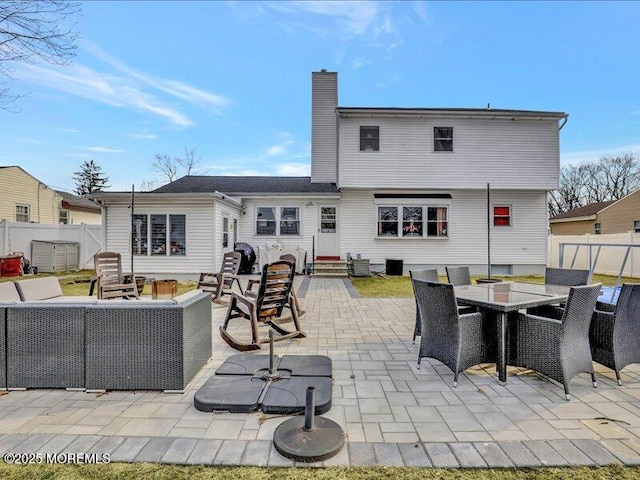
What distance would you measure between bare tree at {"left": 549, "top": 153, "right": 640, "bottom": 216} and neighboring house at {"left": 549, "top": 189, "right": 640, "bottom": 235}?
1049cm

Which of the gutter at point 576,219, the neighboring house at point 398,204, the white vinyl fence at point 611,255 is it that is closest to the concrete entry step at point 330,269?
the neighboring house at point 398,204

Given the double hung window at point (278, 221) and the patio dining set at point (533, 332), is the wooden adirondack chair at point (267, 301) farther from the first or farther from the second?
the double hung window at point (278, 221)

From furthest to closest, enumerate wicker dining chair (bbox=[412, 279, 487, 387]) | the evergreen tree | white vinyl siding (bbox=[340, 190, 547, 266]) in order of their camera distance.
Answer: the evergreen tree → white vinyl siding (bbox=[340, 190, 547, 266]) → wicker dining chair (bbox=[412, 279, 487, 387])

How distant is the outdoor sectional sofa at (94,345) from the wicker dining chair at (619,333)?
4.22 m

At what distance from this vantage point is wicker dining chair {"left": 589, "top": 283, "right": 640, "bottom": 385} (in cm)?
346

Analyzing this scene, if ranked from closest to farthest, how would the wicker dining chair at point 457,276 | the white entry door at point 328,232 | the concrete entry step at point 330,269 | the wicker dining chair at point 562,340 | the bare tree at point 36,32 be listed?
the wicker dining chair at point 562,340 → the wicker dining chair at point 457,276 → the bare tree at point 36,32 → the concrete entry step at point 330,269 → the white entry door at point 328,232

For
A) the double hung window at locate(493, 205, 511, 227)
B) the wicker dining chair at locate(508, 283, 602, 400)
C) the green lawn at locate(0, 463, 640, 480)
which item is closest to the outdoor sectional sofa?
the green lawn at locate(0, 463, 640, 480)

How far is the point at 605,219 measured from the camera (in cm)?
2314

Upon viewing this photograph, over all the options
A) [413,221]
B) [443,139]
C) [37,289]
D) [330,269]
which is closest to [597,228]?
[443,139]

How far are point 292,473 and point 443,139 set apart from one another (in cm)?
1365

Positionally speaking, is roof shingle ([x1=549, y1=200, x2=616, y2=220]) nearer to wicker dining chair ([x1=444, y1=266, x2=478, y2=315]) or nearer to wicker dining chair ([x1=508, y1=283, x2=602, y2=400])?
wicker dining chair ([x1=444, y1=266, x2=478, y2=315])

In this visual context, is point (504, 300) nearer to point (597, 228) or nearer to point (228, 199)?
point (228, 199)

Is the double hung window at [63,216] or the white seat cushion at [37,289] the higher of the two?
the double hung window at [63,216]

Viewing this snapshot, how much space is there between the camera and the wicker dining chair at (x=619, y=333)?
3459mm
